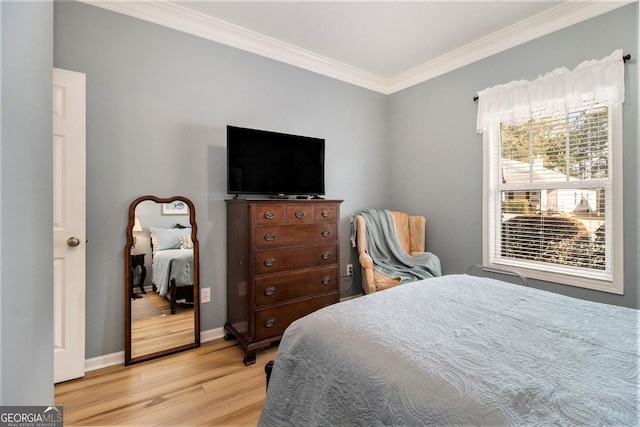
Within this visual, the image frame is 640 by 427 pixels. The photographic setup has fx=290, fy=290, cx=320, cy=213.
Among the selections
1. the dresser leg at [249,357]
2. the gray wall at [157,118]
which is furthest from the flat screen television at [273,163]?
the dresser leg at [249,357]

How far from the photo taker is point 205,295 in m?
2.49

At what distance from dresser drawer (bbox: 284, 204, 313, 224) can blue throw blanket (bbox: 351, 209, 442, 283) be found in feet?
2.84

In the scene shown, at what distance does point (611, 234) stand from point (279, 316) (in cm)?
256

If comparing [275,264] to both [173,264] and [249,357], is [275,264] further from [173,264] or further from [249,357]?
[173,264]

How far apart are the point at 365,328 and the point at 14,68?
119 centimetres

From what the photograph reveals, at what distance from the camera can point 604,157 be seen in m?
2.19

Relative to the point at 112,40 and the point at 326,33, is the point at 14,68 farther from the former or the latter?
the point at 326,33

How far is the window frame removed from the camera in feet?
6.83

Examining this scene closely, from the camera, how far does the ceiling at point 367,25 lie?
88.2 inches

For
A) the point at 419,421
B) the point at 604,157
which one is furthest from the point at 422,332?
the point at 604,157

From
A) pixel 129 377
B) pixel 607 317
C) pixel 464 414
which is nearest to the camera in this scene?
pixel 464 414

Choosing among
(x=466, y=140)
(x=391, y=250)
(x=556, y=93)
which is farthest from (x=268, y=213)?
(x=556, y=93)

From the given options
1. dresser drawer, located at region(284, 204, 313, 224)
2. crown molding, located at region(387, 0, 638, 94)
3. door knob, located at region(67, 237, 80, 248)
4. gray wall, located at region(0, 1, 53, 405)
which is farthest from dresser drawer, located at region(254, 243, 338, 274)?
crown molding, located at region(387, 0, 638, 94)

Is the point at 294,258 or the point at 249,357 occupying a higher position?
the point at 294,258
